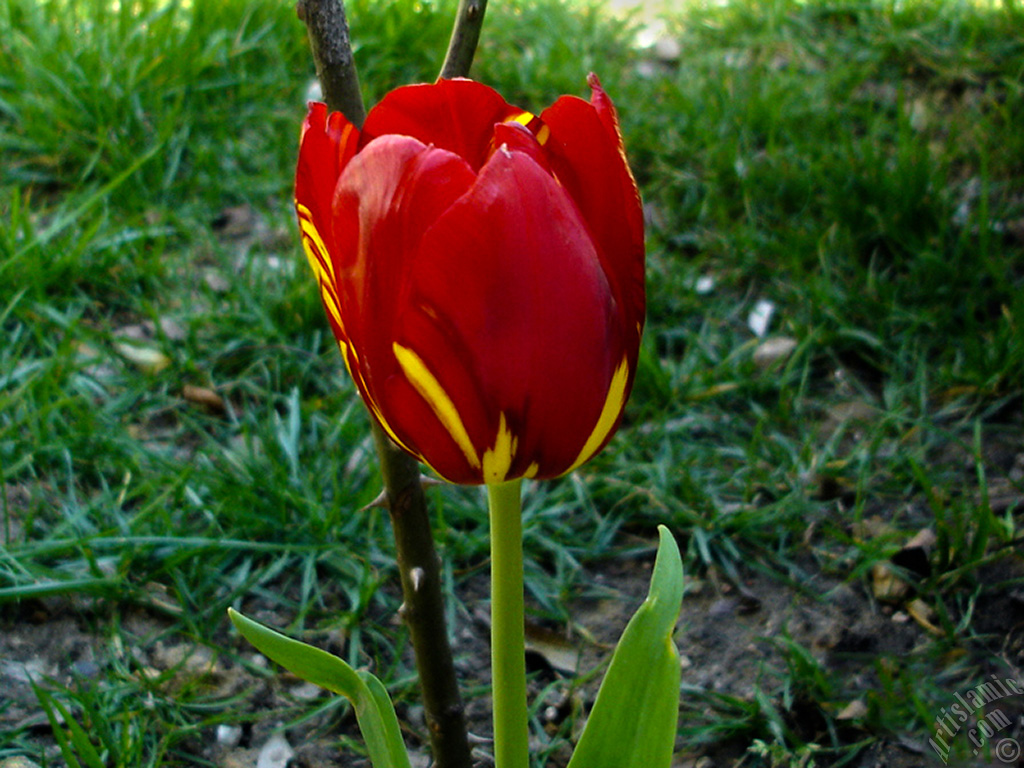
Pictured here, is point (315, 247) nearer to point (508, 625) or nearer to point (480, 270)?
point (480, 270)

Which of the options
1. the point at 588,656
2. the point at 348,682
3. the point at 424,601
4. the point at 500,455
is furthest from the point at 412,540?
the point at 588,656

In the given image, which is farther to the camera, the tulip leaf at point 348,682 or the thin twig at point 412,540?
the thin twig at point 412,540

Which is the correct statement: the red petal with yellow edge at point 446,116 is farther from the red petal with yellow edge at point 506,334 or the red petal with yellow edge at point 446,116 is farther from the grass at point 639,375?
the grass at point 639,375

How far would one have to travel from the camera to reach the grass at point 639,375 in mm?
1646

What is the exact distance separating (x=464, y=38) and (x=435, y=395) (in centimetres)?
44

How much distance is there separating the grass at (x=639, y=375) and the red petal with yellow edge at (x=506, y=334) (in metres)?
0.82

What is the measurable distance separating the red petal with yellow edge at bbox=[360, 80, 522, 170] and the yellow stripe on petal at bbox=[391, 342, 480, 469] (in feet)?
0.60

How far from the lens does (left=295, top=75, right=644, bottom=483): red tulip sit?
0.75m

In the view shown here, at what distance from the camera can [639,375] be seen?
2172mm

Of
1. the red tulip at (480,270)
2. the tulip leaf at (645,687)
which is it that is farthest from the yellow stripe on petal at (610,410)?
the tulip leaf at (645,687)

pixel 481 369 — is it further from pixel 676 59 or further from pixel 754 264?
pixel 676 59

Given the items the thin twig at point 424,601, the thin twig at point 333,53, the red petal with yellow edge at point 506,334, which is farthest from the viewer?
the thin twig at point 424,601

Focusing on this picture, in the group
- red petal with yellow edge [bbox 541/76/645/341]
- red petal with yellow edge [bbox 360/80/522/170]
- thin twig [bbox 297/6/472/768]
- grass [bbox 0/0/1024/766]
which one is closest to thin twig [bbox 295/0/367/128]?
thin twig [bbox 297/6/472/768]

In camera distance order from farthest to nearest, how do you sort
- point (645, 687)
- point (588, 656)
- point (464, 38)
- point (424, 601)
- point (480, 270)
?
point (588, 656)
point (424, 601)
point (464, 38)
point (645, 687)
point (480, 270)
